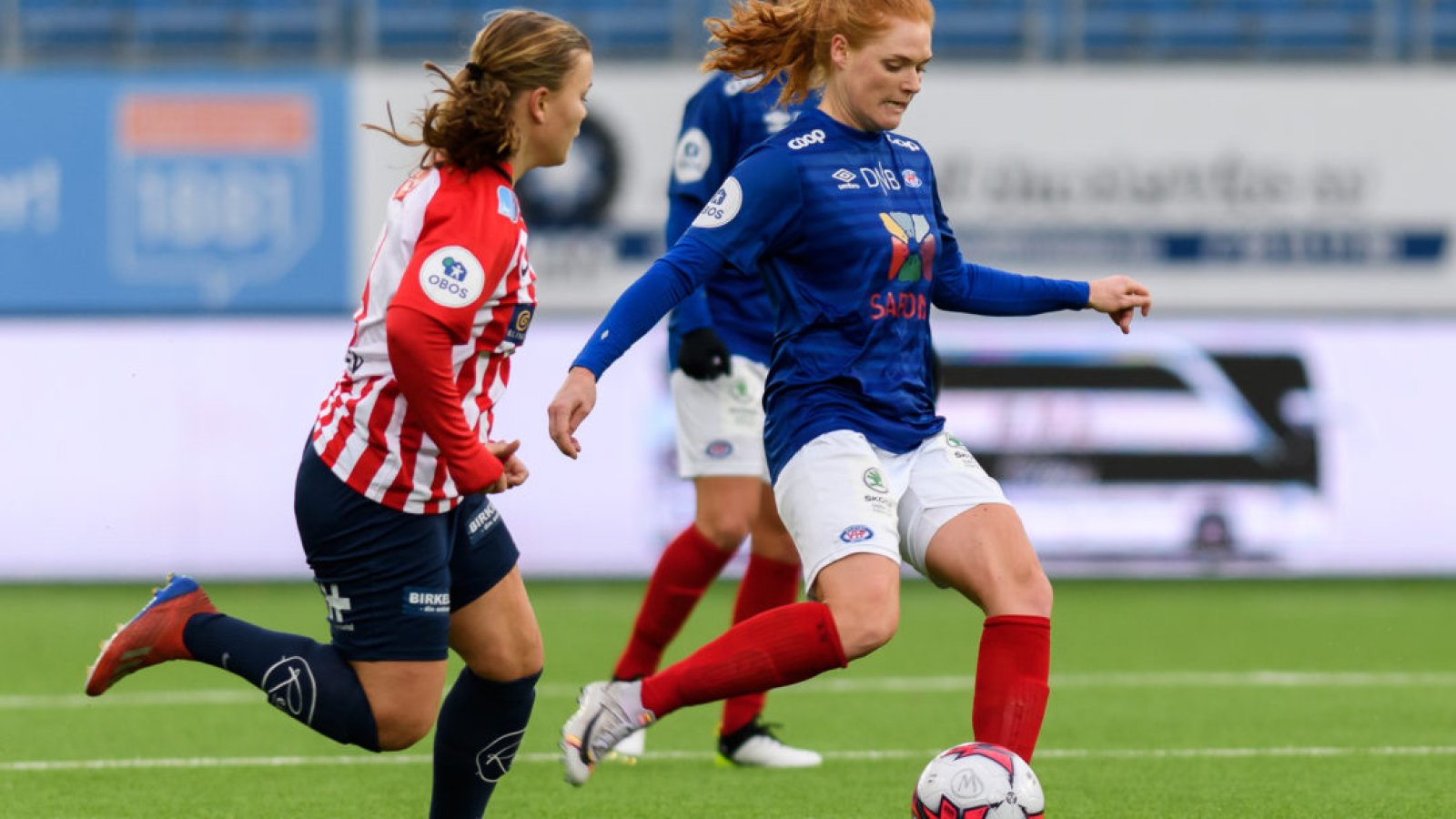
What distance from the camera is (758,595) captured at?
18.4 ft

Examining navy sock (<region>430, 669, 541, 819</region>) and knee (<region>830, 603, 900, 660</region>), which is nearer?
knee (<region>830, 603, 900, 660</region>)

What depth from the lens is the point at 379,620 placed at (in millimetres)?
3816

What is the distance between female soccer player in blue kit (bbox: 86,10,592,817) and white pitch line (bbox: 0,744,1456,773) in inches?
67.2

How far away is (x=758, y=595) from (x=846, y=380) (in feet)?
5.32

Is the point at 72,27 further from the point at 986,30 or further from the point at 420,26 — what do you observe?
the point at 986,30

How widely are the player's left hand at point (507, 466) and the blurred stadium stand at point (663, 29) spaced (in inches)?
409

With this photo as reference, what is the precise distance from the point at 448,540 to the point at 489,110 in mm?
805

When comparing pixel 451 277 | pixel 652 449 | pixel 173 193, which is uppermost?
pixel 451 277

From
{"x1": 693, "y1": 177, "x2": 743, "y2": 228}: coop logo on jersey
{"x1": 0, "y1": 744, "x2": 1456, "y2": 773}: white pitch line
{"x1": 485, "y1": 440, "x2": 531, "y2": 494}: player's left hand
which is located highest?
{"x1": 693, "y1": 177, "x2": 743, "y2": 228}: coop logo on jersey

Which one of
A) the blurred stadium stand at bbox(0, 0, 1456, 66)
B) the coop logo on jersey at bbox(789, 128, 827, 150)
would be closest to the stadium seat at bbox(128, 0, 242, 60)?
the blurred stadium stand at bbox(0, 0, 1456, 66)

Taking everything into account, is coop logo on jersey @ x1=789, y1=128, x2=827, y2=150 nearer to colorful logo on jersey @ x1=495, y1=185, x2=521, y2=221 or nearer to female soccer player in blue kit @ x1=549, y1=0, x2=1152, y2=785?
female soccer player in blue kit @ x1=549, y1=0, x2=1152, y2=785

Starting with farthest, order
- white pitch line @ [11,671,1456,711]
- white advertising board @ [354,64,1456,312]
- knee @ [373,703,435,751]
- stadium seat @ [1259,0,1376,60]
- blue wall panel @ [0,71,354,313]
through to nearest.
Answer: stadium seat @ [1259,0,1376,60] < white advertising board @ [354,64,1456,312] < blue wall panel @ [0,71,354,313] < white pitch line @ [11,671,1456,711] < knee @ [373,703,435,751]

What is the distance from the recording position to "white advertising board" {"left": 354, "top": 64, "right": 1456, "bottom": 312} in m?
13.4

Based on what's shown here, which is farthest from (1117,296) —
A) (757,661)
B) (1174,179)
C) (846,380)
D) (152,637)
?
(1174,179)
